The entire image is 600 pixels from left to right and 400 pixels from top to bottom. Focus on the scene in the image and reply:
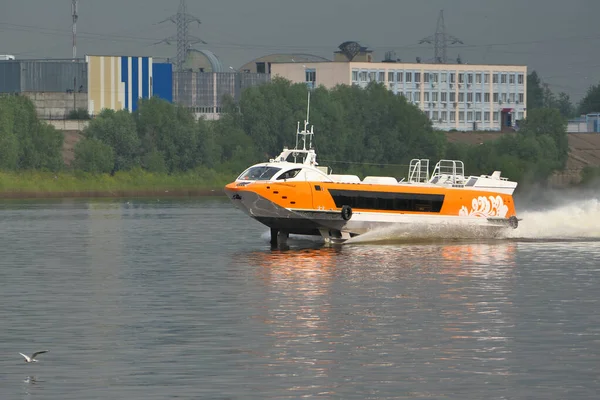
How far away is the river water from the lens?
93.8ft

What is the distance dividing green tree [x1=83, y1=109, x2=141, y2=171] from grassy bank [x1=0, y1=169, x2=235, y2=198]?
2009 mm

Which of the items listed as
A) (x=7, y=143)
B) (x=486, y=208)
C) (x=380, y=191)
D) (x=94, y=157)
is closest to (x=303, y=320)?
(x=380, y=191)

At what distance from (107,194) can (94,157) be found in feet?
16.0

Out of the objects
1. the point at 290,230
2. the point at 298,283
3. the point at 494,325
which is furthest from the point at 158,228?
the point at 494,325

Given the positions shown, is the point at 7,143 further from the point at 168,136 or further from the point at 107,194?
the point at 168,136

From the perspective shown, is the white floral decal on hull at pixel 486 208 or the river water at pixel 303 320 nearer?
the river water at pixel 303 320

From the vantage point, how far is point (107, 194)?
6132 inches

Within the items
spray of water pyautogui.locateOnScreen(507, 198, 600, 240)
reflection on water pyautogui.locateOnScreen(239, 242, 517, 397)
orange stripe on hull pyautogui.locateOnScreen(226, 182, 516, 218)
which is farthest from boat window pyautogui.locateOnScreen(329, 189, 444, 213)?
spray of water pyautogui.locateOnScreen(507, 198, 600, 240)

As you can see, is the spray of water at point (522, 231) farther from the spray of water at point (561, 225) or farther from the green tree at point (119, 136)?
the green tree at point (119, 136)

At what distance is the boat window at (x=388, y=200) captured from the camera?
67.5m

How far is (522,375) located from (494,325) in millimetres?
8024

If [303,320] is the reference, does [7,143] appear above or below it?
above

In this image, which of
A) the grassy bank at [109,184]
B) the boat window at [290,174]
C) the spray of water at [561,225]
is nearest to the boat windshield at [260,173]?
the boat window at [290,174]

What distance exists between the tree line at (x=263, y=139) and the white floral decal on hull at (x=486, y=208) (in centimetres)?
8563
